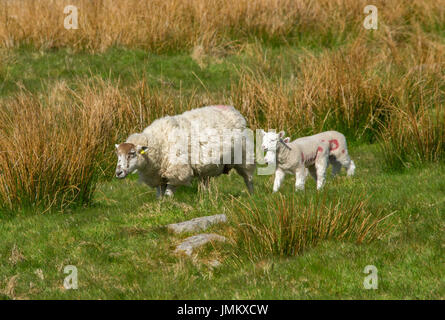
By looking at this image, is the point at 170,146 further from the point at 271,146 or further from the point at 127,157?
the point at 271,146

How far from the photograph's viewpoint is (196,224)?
351 inches

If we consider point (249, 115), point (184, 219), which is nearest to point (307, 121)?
point (249, 115)

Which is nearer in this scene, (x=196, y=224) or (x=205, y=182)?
(x=196, y=224)

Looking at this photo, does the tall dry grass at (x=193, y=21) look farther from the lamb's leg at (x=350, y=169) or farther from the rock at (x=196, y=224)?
the rock at (x=196, y=224)

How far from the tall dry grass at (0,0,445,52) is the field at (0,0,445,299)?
6cm

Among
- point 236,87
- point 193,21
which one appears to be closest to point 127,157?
point 236,87

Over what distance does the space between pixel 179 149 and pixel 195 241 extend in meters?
2.32

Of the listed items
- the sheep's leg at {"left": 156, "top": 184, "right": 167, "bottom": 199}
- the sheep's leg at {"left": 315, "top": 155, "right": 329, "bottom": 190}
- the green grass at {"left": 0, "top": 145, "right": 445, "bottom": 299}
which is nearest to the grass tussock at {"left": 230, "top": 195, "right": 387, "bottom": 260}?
the green grass at {"left": 0, "top": 145, "right": 445, "bottom": 299}

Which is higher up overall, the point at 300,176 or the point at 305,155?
the point at 305,155

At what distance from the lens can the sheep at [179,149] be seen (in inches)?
405

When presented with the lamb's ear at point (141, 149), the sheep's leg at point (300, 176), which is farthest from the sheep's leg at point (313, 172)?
the lamb's ear at point (141, 149)

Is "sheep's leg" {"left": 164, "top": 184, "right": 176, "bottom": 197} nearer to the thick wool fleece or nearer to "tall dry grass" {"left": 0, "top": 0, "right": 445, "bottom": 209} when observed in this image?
the thick wool fleece
